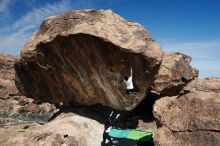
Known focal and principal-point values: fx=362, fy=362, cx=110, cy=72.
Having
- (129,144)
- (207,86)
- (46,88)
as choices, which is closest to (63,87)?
(46,88)

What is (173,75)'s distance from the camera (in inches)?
430

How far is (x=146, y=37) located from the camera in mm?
8375

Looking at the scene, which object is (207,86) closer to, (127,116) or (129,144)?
(129,144)

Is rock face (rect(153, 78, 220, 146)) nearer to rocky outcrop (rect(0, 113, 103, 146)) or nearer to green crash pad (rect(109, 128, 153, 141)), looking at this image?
green crash pad (rect(109, 128, 153, 141))

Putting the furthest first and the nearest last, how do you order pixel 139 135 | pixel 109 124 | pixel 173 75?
pixel 173 75 → pixel 109 124 → pixel 139 135

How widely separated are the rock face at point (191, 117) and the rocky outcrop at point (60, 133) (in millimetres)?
1705

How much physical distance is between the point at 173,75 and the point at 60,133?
4.58m

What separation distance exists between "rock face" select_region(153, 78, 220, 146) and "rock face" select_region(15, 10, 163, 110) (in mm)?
1090

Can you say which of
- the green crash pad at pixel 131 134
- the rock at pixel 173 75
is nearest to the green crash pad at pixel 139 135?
the green crash pad at pixel 131 134

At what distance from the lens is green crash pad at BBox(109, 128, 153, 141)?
833 centimetres

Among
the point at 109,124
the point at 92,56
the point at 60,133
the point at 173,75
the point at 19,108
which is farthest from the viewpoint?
the point at 19,108

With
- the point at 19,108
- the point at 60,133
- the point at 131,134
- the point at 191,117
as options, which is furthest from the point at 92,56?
the point at 19,108

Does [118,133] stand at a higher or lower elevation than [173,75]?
lower

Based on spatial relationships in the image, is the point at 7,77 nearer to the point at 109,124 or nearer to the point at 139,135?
the point at 109,124
